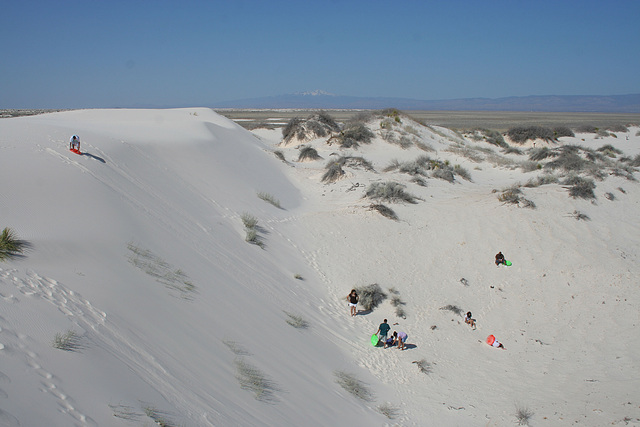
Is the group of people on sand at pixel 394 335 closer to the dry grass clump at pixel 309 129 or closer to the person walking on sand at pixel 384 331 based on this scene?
the person walking on sand at pixel 384 331

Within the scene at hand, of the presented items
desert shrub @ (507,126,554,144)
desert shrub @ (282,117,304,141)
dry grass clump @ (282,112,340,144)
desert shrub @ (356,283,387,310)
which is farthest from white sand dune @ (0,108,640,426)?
desert shrub @ (507,126,554,144)

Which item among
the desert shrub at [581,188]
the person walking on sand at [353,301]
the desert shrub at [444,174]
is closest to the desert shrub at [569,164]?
the desert shrub at [581,188]

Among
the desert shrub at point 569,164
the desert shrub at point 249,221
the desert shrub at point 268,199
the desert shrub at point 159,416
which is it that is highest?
the desert shrub at point 569,164

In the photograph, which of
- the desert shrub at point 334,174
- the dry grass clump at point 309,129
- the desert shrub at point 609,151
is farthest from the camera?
the dry grass clump at point 309,129

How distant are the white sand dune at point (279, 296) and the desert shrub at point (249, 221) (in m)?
0.16

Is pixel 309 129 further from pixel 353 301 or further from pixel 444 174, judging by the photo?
pixel 353 301

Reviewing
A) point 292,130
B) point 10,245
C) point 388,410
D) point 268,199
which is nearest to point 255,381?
point 388,410

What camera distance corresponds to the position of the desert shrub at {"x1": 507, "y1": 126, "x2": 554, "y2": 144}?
3064cm

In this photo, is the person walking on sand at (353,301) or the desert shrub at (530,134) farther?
the desert shrub at (530,134)

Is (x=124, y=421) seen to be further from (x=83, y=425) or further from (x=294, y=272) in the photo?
(x=294, y=272)

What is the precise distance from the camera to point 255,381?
506 centimetres

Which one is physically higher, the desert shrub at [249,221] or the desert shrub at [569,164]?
the desert shrub at [569,164]

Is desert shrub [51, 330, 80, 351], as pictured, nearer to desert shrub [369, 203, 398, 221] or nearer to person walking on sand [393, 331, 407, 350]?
person walking on sand [393, 331, 407, 350]

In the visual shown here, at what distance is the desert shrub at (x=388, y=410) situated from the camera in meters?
6.07
